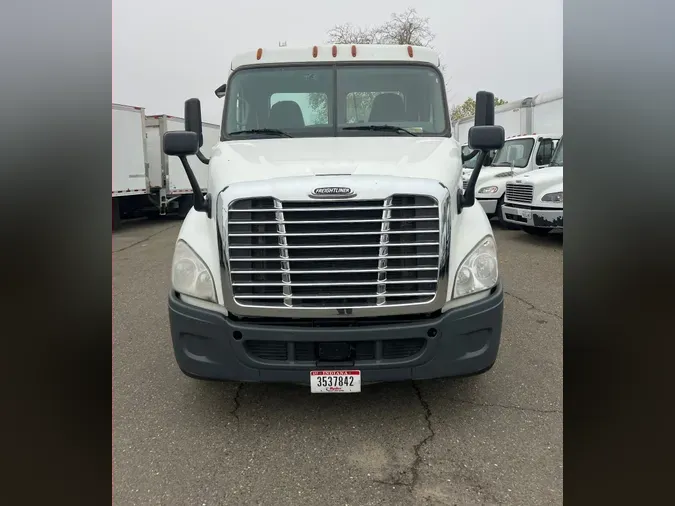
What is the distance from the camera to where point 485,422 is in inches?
130

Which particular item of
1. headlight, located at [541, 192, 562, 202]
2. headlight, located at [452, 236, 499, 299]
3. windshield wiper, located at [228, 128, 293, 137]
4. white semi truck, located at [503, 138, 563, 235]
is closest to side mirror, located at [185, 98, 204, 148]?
windshield wiper, located at [228, 128, 293, 137]

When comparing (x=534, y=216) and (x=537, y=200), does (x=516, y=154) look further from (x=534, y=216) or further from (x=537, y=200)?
(x=534, y=216)

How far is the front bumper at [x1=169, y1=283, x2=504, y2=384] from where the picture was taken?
2.99m

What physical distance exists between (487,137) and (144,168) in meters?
12.8

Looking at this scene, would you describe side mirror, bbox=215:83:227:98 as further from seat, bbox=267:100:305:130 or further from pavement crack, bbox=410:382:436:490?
pavement crack, bbox=410:382:436:490

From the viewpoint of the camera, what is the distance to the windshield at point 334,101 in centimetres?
418

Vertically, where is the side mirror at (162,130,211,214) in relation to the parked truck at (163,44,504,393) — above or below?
above

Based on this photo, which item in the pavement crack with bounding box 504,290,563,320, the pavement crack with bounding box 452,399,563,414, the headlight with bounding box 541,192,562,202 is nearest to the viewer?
the pavement crack with bounding box 452,399,563,414

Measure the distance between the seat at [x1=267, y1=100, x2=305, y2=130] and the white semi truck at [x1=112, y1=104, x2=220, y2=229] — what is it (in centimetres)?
868

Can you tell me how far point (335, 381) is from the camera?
3.00 meters

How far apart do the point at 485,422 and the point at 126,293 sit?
5.45 m

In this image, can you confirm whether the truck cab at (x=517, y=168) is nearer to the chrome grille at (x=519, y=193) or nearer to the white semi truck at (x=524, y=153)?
the white semi truck at (x=524, y=153)

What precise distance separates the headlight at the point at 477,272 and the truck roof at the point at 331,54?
6.93ft
